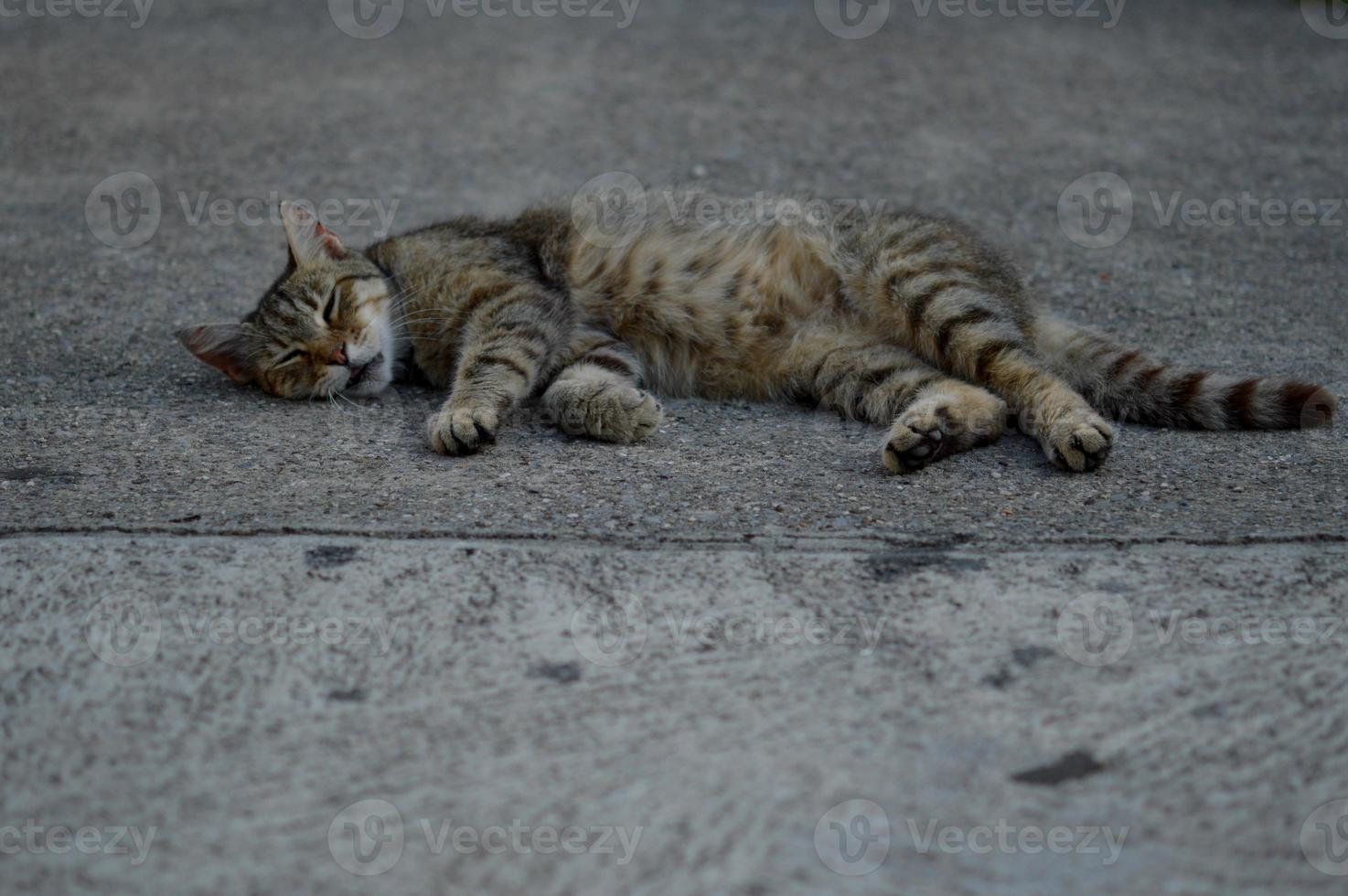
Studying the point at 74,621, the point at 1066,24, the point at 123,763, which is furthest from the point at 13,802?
the point at 1066,24

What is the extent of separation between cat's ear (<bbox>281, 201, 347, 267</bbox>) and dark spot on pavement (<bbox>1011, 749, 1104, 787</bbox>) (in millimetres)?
3114

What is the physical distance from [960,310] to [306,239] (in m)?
2.36

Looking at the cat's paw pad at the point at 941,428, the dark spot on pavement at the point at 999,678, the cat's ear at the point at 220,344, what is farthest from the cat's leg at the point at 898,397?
the cat's ear at the point at 220,344

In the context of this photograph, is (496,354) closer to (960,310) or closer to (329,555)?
(329,555)

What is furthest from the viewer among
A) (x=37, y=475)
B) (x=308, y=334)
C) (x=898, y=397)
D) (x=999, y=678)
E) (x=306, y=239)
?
(x=306, y=239)

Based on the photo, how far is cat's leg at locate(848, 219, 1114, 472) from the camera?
3809 millimetres

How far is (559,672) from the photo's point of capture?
259 cm

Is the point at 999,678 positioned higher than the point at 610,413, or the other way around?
the point at 610,413

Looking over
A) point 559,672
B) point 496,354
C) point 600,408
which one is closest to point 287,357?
point 496,354

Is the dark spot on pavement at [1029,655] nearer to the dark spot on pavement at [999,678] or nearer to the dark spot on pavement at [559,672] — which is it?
the dark spot on pavement at [999,678]

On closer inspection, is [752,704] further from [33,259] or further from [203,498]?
[33,259]

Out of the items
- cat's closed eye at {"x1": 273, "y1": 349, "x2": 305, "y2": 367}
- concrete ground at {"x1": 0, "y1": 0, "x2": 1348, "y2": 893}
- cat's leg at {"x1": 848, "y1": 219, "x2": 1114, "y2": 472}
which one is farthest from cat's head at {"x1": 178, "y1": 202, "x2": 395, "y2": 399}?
cat's leg at {"x1": 848, "y1": 219, "x2": 1114, "y2": 472}

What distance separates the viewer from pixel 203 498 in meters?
3.26

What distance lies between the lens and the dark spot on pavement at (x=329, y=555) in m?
2.89
